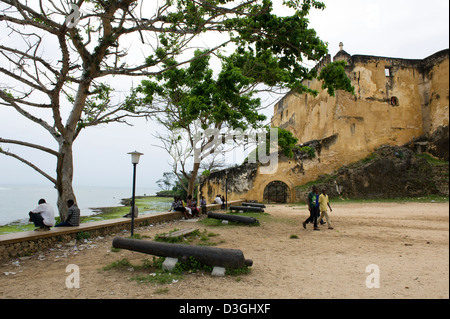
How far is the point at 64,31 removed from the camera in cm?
627

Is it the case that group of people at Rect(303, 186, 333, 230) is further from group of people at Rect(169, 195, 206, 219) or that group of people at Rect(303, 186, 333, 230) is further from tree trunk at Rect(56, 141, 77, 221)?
tree trunk at Rect(56, 141, 77, 221)

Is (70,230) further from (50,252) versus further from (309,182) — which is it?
(309,182)

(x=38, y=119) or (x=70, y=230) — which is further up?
(x=38, y=119)

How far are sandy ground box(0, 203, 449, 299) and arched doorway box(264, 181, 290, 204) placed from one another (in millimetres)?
15379

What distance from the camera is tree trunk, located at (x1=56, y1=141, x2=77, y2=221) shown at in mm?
9781

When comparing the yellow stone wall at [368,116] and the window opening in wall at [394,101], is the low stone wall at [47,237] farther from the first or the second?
the window opening in wall at [394,101]

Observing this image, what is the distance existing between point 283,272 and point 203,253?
1332mm

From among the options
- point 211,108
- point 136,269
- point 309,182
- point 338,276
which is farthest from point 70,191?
point 309,182

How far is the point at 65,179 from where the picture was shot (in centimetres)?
1001

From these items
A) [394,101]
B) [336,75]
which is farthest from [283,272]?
[394,101]

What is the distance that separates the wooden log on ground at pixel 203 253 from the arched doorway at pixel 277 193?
18.9m

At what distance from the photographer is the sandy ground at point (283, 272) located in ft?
12.1

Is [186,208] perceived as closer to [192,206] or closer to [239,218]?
[192,206]

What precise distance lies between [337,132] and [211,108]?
1639 cm
